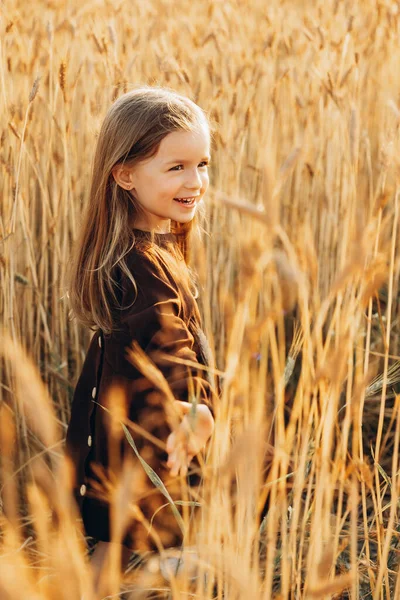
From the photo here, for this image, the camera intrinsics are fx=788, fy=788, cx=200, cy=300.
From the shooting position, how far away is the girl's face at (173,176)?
1224mm

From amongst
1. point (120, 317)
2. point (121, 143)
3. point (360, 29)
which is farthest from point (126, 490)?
point (360, 29)

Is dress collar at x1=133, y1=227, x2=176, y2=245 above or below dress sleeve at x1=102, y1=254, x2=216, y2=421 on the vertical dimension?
above

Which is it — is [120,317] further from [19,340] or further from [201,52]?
[201,52]

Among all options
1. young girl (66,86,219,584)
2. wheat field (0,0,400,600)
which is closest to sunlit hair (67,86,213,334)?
young girl (66,86,219,584)

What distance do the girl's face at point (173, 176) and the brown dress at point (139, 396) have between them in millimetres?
58

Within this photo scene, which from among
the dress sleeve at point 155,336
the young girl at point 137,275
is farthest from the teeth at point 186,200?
the dress sleeve at point 155,336

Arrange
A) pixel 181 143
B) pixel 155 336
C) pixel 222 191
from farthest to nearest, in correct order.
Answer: pixel 222 191
pixel 181 143
pixel 155 336

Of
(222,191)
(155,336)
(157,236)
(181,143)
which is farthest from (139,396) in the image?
(222,191)

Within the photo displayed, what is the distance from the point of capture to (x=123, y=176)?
4.18 ft

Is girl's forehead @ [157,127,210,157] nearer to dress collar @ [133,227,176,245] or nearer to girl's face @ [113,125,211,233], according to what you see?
girl's face @ [113,125,211,233]

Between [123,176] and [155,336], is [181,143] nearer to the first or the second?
[123,176]

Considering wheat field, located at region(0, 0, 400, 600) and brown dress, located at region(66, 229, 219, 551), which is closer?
brown dress, located at region(66, 229, 219, 551)

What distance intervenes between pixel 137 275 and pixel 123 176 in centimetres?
19

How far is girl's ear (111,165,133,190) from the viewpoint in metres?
1.27
